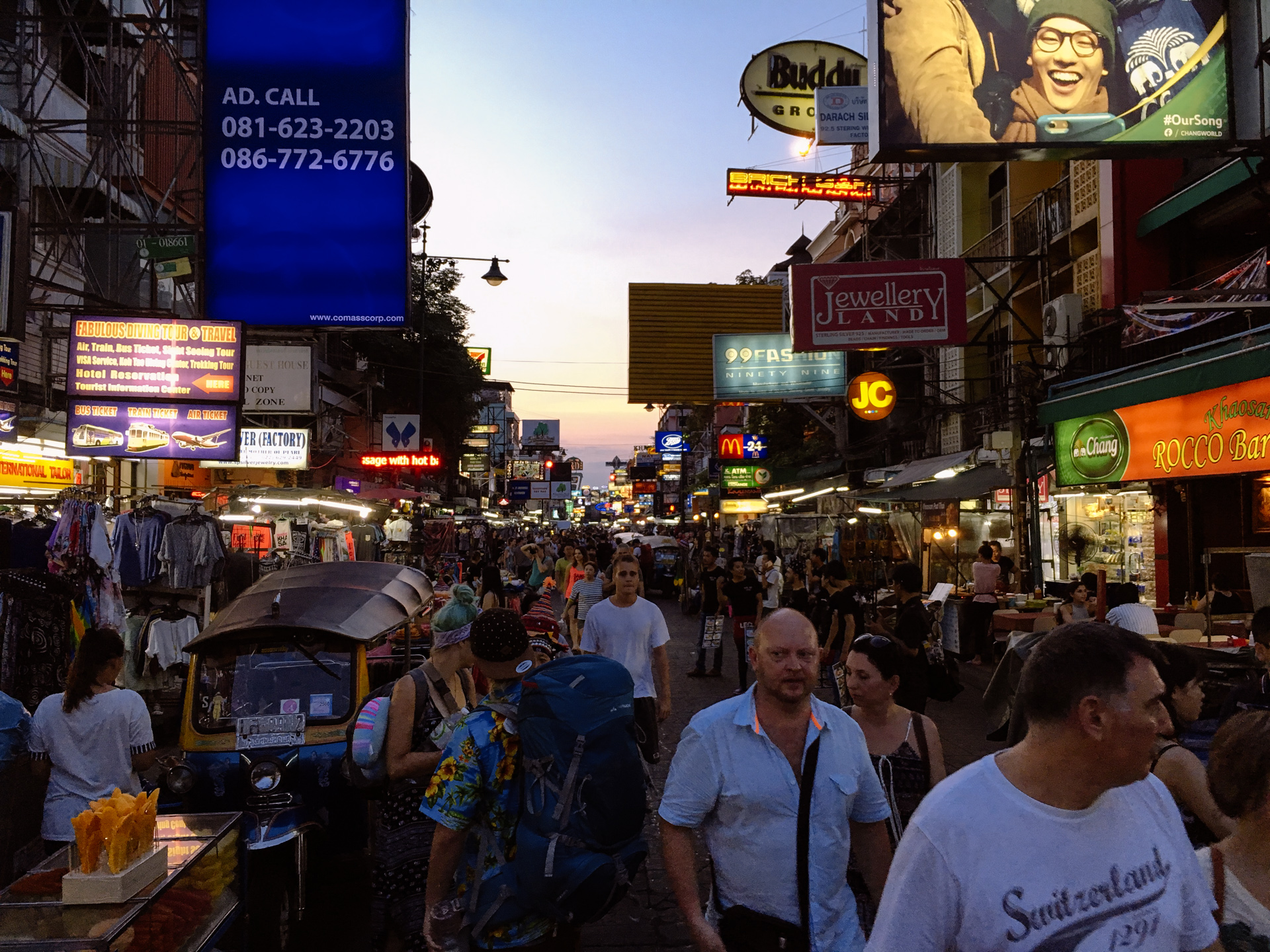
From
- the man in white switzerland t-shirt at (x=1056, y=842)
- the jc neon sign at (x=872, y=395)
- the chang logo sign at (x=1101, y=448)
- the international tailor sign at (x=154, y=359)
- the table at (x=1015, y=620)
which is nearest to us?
the man in white switzerland t-shirt at (x=1056, y=842)

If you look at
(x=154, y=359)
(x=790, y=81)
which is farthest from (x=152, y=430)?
(x=790, y=81)

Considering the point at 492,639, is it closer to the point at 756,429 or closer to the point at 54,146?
the point at 54,146

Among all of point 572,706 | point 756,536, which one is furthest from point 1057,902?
point 756,536

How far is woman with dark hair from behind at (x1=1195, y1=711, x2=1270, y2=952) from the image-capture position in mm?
2611

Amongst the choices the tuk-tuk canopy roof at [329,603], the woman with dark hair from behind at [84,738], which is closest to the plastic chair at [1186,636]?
the tuk-tuk canopy roof at [329,603]

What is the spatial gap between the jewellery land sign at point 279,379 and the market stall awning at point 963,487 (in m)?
11.7

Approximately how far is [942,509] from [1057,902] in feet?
78.9

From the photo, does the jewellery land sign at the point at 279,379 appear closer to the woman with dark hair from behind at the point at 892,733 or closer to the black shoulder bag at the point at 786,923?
the woman with dark hair from behind at the point at 892,733

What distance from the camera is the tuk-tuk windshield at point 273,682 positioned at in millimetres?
6266

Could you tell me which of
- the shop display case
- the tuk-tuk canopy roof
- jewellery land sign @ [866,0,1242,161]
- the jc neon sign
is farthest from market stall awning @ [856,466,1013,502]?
the shop display case

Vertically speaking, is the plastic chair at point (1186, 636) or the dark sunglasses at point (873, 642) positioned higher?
the dark sunglasses at point (873, 642)

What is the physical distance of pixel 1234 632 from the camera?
10.6 m

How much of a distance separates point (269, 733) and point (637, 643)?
3.11m

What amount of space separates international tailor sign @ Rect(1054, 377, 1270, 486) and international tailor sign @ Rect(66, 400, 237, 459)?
12.4 m
